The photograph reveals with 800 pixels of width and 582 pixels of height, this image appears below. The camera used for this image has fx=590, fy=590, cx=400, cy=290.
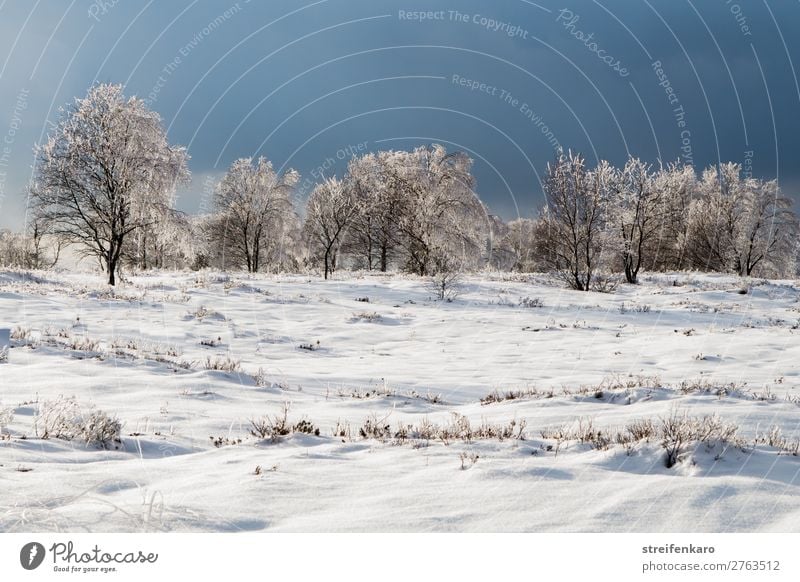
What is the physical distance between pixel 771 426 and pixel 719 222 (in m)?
49.4

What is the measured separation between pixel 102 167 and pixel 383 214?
2170 centimetres

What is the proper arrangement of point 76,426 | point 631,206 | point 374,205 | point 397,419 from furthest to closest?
point 374,205 < point 631,206 < point 397,419 < point 76,426

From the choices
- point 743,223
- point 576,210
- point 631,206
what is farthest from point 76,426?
point 743,223

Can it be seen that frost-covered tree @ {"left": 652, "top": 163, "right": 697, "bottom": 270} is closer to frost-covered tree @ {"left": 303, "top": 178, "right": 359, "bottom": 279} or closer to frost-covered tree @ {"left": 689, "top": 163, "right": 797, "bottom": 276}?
frost-covered tree @ {"left": 689, "top": 163, "right": 797, "bottom": 276}

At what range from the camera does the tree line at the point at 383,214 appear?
2691cm

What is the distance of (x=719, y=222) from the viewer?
49156mm

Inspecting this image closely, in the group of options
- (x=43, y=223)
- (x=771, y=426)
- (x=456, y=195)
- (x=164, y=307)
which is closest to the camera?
(x=771, y=426)

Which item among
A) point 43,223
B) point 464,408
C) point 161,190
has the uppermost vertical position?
point 161,190

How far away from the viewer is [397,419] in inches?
259

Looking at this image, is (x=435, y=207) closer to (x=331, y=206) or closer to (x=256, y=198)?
(x=331, y=206)

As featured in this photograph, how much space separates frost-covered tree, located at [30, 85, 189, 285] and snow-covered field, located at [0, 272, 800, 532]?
451 inches

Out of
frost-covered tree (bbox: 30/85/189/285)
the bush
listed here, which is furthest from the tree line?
the bush

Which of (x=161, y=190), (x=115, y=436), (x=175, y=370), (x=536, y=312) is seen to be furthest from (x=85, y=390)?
(x=161, y=190)

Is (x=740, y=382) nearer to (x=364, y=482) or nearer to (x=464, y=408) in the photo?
(x=464, y=408)
